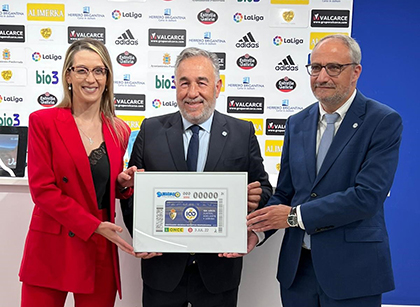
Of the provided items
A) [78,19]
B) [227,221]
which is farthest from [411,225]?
[78,19]

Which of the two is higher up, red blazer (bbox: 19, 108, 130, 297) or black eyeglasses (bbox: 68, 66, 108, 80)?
black eyeglasses (bbox: 68, 66, 108, 80)

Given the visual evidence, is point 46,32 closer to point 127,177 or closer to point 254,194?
point 127,177

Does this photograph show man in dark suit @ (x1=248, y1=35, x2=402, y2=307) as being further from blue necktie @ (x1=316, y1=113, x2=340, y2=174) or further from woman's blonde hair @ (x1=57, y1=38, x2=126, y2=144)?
woman's blonde hair @ (x1=57, y1=38, x2=126, y2=144)

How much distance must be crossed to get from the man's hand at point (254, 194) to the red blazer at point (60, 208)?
667 mm

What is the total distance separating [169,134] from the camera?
1.95m

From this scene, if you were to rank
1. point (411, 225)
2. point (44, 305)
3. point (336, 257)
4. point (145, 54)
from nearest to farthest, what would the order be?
point (336, 257)
point (44, 305)
point (411, 225)
point (145, 54)

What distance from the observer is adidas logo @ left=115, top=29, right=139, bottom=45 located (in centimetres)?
520

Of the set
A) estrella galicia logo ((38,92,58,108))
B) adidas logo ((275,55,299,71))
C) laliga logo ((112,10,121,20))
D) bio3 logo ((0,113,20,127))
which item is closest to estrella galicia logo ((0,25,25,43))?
estrella galicia logo ((38,92,58,108))

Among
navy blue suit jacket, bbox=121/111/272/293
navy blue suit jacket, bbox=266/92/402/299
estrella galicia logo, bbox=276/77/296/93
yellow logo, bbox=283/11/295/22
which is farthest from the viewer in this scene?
estrella galicia logo, bbox=276/77/296/93

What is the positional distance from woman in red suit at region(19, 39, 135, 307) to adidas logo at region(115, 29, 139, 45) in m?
3.40

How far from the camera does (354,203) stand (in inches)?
64.2

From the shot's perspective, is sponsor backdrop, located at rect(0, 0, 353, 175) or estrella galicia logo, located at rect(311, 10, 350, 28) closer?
estrella galicia logo, located at rect(311, 10, 350, 28)

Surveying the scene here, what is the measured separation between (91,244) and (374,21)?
4306mm

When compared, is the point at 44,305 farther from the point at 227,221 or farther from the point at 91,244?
the point at 227,221
